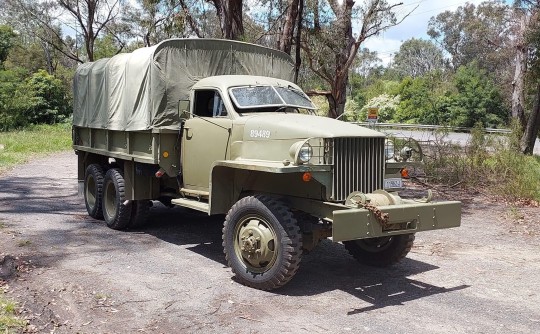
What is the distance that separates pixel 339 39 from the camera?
1753 cm

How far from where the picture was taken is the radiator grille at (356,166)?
618 centimetres

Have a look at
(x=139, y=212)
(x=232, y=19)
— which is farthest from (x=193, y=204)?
(x=232, y=19)

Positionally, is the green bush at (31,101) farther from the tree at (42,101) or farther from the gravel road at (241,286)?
the gravel road at (241,286)

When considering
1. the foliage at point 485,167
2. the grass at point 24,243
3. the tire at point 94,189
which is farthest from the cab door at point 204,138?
the foliage at point 485,167

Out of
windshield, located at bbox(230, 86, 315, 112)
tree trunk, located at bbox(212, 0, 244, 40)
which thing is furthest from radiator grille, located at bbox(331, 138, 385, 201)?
tree trunk, located at bbox(212, 0, 244, 40)

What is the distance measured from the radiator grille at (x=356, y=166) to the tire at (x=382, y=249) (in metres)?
0.91

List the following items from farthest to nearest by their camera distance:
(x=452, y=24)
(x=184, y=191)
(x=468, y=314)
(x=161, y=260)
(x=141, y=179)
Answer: (x=452, y=24) → (x=141, y=179) → (x=184, y=191) → (x=161, y=260) → (x=468, y=314)

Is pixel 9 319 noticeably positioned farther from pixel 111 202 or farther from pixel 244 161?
pixel 111 202

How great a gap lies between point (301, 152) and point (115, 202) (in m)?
4.63

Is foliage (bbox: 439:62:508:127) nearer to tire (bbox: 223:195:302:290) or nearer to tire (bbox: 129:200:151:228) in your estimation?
tire (bbox: 129:200:151:228)

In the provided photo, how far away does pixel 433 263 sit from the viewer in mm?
7660

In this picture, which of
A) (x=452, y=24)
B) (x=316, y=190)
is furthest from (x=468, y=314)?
(x=452, y=24)

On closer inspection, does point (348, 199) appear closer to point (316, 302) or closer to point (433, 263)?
point (316, 302)

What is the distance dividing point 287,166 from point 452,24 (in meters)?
68.2
